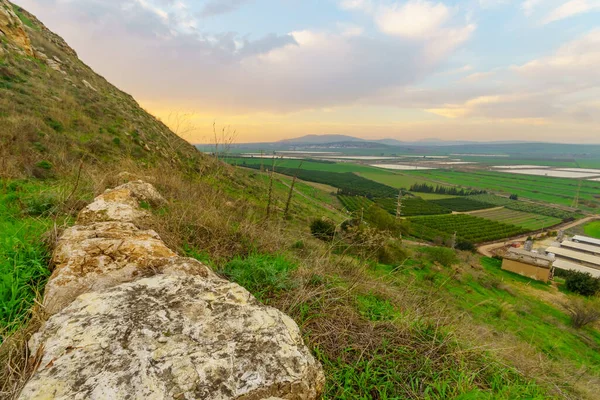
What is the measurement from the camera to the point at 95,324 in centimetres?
154

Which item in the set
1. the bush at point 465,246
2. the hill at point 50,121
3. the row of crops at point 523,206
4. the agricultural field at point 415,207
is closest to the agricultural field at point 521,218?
the row of crops at point 523,206

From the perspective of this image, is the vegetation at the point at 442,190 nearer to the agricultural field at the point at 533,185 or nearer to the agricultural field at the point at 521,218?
the agricultural field at the point at 533,185

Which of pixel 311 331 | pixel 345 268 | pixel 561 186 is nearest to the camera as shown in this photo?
pixel 311 331

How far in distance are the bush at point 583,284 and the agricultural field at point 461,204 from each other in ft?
138

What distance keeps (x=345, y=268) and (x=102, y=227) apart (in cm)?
342

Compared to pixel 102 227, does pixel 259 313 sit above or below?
below

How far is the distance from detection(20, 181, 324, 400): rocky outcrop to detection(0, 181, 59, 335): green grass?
→ 0.28 metres

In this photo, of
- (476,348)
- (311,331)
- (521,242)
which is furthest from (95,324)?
(521,242)

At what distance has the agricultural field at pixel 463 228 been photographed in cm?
4647

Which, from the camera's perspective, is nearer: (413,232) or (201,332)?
(201,332)

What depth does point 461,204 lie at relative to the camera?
74062 mm

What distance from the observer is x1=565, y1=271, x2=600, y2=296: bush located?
2720cm

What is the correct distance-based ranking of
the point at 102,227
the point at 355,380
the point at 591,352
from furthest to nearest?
1. the point at 591,352
2. the point at 102,227
3. the point at 355,380

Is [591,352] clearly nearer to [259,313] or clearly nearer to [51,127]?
[259,313]
